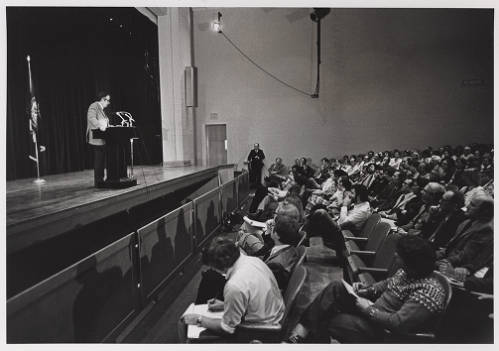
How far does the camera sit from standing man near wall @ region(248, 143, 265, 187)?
10.3 m

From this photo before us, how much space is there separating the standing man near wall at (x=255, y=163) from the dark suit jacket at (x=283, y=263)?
7867mm

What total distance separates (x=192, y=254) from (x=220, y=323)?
6.80 ft

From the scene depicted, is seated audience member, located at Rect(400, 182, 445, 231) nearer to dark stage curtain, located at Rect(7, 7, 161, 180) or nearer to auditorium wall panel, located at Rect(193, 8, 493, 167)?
dark stage curtain, located at Rect(7, 7, 161, 180)

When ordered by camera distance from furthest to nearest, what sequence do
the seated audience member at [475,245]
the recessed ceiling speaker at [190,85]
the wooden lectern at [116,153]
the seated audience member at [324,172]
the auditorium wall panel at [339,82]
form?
1. the auditorium wall panel at [339,82]
2. the recessed ceiling speaker at [190,85]
3. the seated audience member at [324,172]
4. the wooden lectern at [116,153]
5. the seated audience member at [475,245]

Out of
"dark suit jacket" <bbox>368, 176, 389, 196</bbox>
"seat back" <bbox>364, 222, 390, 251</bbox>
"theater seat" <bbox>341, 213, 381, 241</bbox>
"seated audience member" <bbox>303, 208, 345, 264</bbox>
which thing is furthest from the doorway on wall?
"seat back" <bbox>364, 222, 390, 251</bbox>

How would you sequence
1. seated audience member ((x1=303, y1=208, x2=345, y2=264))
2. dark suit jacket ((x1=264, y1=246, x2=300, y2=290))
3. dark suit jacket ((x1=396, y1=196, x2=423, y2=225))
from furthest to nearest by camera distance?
1. dark suit jacket ((x1=396, y1=196, x2=423, y2=225))
2. seated audience member ((x1=303, y1=208, x2=345, y2=264))
3. dark suit jacket ((x1=264, y1=246, x2=300, y2=290))

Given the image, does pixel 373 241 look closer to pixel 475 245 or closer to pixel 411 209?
pixel 475 245

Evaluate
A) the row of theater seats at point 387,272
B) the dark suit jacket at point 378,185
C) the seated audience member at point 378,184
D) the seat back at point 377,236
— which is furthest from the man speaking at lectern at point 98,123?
the dark suit jacket at point 378,185

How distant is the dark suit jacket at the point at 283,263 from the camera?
2162 mm

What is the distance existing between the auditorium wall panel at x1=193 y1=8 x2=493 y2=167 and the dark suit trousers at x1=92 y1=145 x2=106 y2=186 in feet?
22.2

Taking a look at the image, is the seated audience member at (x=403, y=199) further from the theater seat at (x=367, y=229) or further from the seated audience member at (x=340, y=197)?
the theater seat at (x=367, y=229)

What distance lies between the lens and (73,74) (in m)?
7.14

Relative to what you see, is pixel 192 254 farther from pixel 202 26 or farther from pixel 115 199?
pixel 202 26

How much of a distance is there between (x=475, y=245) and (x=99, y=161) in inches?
147
